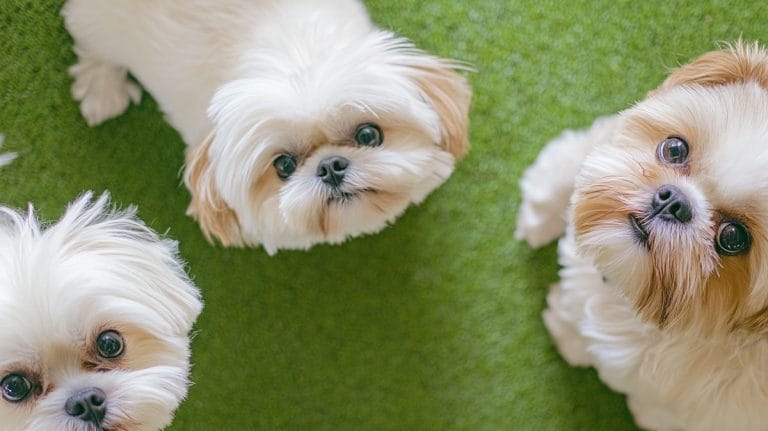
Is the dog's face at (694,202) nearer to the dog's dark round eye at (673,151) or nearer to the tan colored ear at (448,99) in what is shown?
the dog's dark round eye at (673,151)

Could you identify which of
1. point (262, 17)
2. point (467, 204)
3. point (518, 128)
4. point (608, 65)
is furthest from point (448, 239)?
point (262, 17)

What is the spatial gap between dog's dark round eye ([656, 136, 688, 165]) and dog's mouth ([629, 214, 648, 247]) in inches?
5.3

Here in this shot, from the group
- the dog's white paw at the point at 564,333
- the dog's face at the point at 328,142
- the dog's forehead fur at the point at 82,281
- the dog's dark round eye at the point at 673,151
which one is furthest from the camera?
the dog's white paw at the point at 564,333

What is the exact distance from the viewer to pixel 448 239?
219 centimetres

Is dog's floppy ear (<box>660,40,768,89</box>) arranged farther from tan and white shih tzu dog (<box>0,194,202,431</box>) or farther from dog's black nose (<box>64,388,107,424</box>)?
dog's black nose (<box>64,388,107,424</box>)

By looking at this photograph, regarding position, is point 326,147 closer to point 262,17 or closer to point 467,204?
point 262,17

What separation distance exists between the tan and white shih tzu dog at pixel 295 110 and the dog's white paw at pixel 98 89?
0.28 m

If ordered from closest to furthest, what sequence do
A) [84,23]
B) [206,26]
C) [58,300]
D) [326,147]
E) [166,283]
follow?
[58,300], [166,283], [326,147], [206,26], [84,23]

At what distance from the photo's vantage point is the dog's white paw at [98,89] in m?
2.12

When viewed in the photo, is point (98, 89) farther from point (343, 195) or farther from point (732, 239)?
point (732, 239)

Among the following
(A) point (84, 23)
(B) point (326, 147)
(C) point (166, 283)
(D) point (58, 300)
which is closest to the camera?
(D) point (58, 300)

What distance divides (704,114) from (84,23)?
156 centimetres

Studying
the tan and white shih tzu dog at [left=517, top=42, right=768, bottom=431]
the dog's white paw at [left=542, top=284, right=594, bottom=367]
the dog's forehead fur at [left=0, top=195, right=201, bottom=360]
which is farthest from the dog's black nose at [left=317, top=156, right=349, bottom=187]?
the dog's white paw at [left=542, top=284, right=594, bottom=367]

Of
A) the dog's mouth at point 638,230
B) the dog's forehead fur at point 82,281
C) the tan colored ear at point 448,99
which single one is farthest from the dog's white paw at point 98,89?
the dog's mouth at point 638,230
